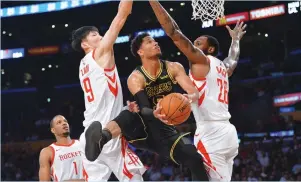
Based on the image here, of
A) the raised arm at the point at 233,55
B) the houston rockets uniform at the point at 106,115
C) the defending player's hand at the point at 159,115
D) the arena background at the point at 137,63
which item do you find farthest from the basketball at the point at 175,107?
the arena background at the point at 137,63

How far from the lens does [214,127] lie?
523 cm

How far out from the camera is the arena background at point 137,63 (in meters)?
13.6

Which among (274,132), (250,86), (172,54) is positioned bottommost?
(274,132)

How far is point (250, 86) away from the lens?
17.4 meters

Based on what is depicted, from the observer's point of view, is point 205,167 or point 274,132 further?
point 274,132

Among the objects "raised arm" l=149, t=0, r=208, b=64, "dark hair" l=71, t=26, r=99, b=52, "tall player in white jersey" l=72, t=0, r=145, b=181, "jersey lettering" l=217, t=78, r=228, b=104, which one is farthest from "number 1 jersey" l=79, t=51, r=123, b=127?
"jersey lettering" l=217, t=78, r=228, b=104

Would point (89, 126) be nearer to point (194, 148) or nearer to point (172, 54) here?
point (194, 148)

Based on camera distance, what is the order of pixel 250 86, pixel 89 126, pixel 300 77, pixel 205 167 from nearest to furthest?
pixel 89 126 < pixel 205 167 < pixel 300 77 < pixel 250 86

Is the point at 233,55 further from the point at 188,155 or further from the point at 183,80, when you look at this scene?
the point at 188,155

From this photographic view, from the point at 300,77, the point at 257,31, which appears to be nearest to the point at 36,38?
the point at 257,31

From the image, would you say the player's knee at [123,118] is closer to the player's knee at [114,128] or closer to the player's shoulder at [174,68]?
the player's knee at [114,128]

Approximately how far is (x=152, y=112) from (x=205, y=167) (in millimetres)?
875

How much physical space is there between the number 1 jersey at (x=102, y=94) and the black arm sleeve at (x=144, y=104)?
0.27m

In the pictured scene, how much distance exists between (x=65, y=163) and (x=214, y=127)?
2.23 meters
